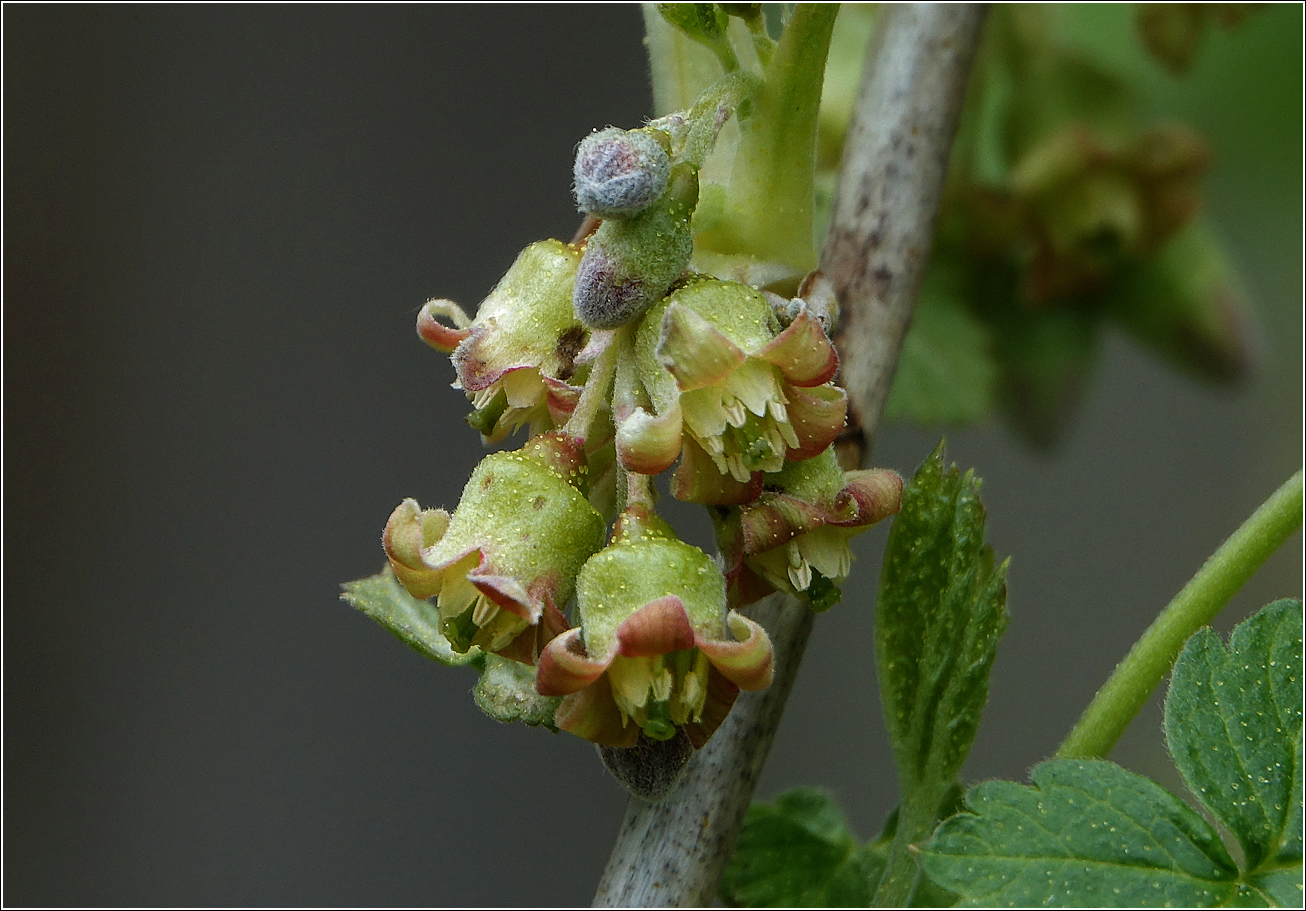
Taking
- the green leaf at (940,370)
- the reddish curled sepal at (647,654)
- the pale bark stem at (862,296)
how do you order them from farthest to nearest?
the green leaf at (940,370), the pale bark stem at (862,296), the reddish curled sepal at (647,654)

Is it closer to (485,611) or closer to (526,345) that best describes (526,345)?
(526,345)

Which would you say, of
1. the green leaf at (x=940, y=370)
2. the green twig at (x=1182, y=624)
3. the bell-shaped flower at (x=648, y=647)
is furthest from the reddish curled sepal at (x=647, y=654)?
the green leaf at (x=940, y=370)

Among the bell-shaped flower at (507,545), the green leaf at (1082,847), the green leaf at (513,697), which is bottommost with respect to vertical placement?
the green leaf at (1082,847)

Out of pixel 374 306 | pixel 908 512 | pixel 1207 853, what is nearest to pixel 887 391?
pixel 908 512

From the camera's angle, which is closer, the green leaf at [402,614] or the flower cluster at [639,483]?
the flower cluster at [639,483]

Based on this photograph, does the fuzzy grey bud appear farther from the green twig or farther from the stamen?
the green twig

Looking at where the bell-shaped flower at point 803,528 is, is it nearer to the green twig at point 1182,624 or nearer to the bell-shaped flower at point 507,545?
the bell-shaped flower at point 507,545

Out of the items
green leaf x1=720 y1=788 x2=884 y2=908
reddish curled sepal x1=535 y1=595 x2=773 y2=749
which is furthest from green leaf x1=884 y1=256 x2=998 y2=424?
reddish curled sepal x1=535 y1=595 x2=773 y2=749
